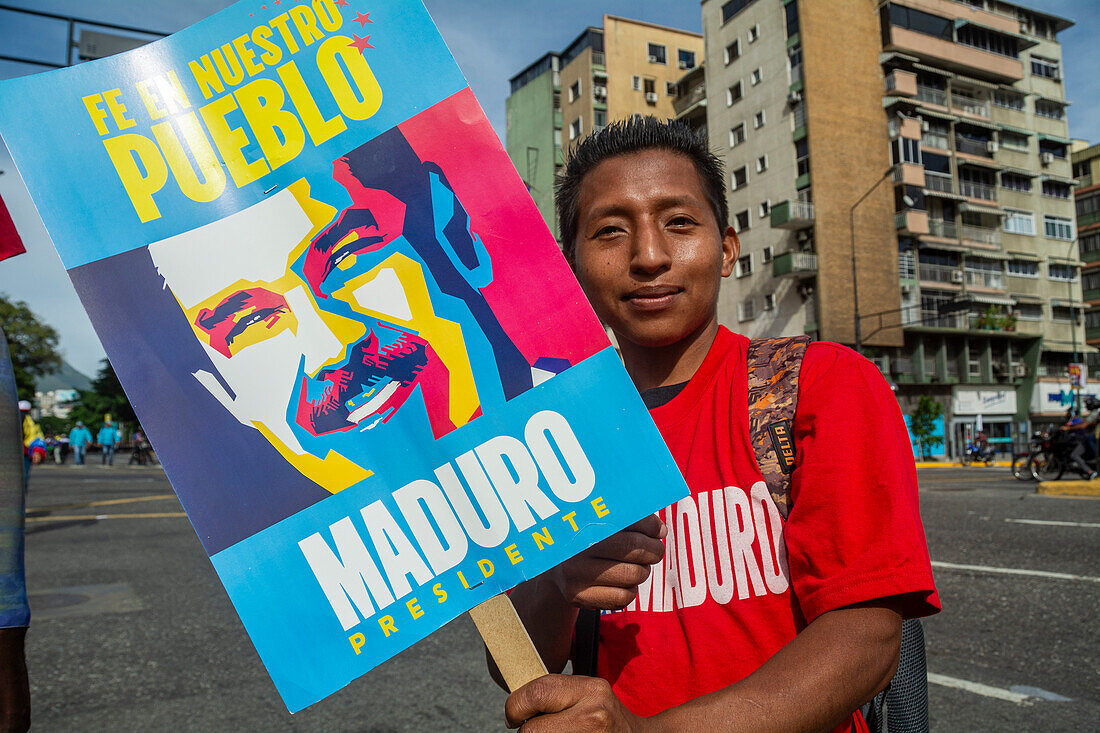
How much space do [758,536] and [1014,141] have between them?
4556 cm

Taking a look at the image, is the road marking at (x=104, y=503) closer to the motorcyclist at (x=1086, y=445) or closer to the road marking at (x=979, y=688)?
the road marking at (x=979, y=688)

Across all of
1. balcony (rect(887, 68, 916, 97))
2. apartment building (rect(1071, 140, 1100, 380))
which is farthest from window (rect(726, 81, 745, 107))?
apartment building (rect(1071, 140, 1100, 380))

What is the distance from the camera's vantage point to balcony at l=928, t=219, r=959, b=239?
34.8 metres

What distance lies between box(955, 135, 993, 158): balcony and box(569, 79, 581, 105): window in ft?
67.3

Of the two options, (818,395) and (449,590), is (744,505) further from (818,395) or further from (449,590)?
(449,590)

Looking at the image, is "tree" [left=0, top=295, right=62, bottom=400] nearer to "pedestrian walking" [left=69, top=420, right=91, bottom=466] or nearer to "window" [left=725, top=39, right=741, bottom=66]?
"pedestrian walking" [left=69, top=420, right=91, bottom=466]

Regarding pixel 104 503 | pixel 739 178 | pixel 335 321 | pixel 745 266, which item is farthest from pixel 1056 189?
pixel 335 321

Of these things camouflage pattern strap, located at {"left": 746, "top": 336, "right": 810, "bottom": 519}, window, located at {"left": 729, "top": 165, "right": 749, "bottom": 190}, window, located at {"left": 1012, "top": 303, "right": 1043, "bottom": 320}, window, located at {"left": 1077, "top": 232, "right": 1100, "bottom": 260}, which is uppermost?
window, located at {"left": 729, "top": 165, "right": 749, "bottom": 190}

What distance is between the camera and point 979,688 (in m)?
3.52

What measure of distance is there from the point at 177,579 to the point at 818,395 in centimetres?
664

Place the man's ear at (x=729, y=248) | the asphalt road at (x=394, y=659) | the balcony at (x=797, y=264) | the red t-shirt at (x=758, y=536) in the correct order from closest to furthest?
the red t-shirt at (x=758, y=536) → the man's ear at (x=729, y=248) → the asphalt road at (x=394, y=659) → the balcony at (x=797, y=264)

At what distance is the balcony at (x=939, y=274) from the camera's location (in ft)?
114

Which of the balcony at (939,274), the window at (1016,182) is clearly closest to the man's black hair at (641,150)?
the balcony at (939,274)

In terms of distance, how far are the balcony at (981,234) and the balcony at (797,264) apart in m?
8.67
